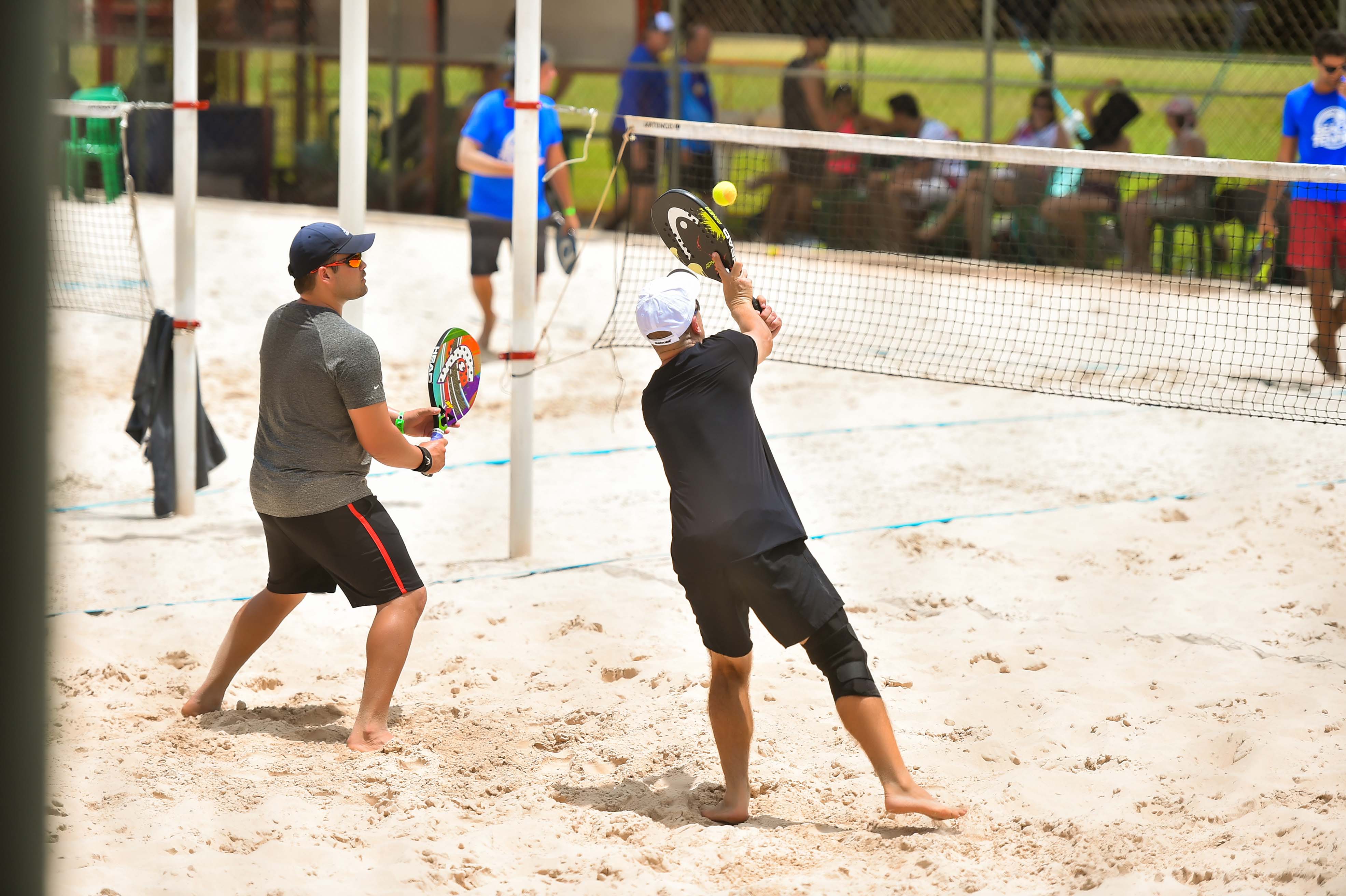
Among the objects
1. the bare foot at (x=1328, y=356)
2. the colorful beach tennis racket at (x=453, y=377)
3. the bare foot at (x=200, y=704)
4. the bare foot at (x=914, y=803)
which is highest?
the colorful beach tennis racket at (x=453, y=377)

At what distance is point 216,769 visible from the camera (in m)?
3.87

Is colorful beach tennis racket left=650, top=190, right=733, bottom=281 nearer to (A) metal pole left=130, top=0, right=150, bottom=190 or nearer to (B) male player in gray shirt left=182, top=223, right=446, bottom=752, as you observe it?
(B) male player in gray shirt left=182, top=223, right=446, bottom=752

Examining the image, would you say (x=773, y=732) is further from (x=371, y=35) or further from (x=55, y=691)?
(x=371, y=35)

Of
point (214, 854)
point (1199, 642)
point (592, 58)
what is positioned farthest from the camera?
point (592, 58)

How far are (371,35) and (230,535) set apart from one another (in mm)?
10697

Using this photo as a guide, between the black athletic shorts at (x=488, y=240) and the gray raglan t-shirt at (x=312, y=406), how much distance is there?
508cm

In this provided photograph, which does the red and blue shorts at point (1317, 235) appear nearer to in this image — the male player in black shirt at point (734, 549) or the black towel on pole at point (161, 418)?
the male player in black shirt at point (734, 549)

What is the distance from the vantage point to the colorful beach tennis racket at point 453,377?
14.3ft

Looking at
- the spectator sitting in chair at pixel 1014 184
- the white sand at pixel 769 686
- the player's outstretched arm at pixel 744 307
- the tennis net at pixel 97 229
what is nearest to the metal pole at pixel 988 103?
the spectator sitting in chair at pixel 1014 184

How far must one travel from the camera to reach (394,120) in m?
15.1

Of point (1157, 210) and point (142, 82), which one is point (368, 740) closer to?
point (1157, 210)

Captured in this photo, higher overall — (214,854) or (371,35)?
(371,35)

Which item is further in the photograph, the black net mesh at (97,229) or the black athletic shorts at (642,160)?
the black athletic shorts at (642,160)

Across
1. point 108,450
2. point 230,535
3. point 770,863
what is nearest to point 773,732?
point 770,863
